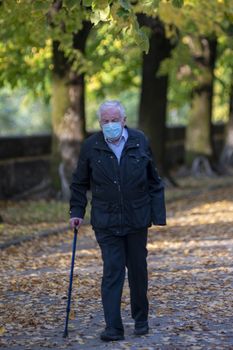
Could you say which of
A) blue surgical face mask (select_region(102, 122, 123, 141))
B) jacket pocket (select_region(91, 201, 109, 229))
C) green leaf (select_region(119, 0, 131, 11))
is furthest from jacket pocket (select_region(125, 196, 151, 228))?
green leaf (select_region(119, 0, 131, 11))

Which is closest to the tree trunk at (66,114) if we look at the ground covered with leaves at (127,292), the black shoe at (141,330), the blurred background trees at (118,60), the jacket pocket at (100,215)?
the blurred background trees at (118,60)

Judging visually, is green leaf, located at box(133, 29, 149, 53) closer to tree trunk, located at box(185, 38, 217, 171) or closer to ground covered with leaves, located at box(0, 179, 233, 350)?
ground covered with leaves, located at box(0, 179, 233, 350)

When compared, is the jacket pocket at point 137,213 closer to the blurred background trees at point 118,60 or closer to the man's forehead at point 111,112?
the man's forehead at point 111,112

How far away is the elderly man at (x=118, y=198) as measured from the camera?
7.85 metres

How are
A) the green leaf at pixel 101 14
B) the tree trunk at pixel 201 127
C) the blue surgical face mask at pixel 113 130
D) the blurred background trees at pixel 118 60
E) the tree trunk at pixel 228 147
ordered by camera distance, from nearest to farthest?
the blue surgical face mask at pixel 113 130 → the green leaf at pixel 101 14 → the blurred background trees at pixel 118 60 → the tree trunk at pixel 201 127 → the tree trunk at pixel 228 147

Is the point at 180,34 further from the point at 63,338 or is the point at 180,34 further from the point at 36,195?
the point at 63,338

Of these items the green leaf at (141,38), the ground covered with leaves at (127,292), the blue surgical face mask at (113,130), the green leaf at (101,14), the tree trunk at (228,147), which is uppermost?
the green leaf at (101,14)

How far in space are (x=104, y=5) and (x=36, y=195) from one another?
13.4 m

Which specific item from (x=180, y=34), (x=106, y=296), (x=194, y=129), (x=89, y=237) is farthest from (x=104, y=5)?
(x=194, y=129)

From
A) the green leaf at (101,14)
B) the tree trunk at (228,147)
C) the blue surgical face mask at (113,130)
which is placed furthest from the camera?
the tree trunk at (228,147)

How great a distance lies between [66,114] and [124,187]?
13.3 m

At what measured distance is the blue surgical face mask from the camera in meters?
7.74

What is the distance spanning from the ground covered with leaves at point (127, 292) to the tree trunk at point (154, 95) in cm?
743

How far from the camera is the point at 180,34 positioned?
2200 centimetres
